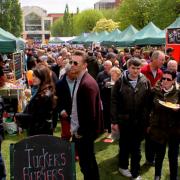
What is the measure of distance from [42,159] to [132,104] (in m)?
1.87

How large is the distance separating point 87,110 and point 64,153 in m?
0.77

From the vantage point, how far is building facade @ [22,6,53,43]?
16625cm

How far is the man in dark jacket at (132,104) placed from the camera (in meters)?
5.12

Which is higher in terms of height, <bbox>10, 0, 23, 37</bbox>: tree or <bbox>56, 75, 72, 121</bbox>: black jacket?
<bbox>10, 0, 23, 37</bbox>: tree

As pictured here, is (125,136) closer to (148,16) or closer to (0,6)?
(148,16)

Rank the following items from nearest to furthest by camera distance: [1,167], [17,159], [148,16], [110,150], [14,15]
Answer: [17,159]
[1,167]
[110,150]
[148,16]
[14,15]

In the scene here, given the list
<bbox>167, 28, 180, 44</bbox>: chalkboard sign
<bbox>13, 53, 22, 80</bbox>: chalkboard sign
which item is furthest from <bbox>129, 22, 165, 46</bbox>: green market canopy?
<bbox>13, 53, 22, 80</bbox>: chalkboard sign

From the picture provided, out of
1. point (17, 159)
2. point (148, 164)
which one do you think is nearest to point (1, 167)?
point (17, 159)

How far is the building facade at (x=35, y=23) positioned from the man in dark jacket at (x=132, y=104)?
163m

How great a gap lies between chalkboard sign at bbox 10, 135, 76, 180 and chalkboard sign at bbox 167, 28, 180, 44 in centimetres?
934

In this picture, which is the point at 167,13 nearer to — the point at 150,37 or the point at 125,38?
the point at 125,38

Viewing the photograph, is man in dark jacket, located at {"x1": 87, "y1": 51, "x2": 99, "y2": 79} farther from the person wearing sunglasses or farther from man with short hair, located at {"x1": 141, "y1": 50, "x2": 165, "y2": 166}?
the person wearing sunglasses

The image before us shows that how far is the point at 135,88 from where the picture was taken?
5.11 metres

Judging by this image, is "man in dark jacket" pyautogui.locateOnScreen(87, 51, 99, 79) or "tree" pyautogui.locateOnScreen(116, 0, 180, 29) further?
"tree" pyautogui.locateOnScreen(116, 0, 180, 29)
